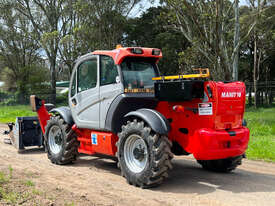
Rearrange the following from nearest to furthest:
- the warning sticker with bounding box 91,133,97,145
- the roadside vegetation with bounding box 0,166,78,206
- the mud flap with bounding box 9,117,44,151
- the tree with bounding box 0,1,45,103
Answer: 1. the roadside vegetation with bounding box 0,166,78,206
2. the warning sticker with bounding box 91,133,97,145
3. the mud flap with bounding box 9,117,44,151
4. the tree with bounding box 0,1,45,103

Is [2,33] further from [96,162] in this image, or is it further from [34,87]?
[96,162]

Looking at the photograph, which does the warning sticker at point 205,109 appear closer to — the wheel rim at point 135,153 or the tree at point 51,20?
the wheel rim at point 135,153

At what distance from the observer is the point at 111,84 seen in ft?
22.4

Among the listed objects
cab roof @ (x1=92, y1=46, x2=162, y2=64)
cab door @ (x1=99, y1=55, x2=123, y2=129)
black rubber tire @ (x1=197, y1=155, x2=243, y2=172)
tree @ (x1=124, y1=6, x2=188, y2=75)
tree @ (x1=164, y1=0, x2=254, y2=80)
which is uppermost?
tree @ (x1=124, y1=6, x2=188, y2=75)

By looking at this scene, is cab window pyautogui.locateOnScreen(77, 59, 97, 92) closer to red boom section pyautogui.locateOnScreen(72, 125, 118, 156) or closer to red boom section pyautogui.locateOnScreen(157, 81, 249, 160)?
red boom section pyautogui.locateOnScreen(72, 125, 118, 156)

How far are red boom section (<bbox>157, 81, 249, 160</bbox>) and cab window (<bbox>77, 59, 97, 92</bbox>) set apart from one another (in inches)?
79.2

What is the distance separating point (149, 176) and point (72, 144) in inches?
105

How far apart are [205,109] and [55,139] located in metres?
4.21

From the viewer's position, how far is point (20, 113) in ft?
82.9

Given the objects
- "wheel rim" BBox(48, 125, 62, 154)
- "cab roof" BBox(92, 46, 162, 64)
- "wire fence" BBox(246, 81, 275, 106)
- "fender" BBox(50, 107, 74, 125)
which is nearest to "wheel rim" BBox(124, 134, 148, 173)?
"cab roof" BBox(92, 46, 162, 64)

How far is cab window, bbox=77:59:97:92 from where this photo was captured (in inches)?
289

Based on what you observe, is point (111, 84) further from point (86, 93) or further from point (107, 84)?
point (86, 93)

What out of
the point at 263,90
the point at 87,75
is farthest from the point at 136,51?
the point at 263,90

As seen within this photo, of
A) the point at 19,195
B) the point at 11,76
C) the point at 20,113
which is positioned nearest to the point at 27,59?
the point at 11,76
